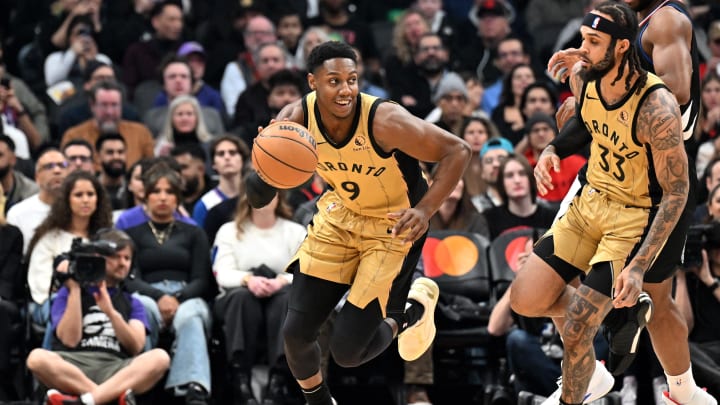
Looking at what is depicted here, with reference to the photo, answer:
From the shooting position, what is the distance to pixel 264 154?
6703mm

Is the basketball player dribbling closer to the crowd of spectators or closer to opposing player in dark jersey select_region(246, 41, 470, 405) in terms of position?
opposing player in dark jersey select_region(246, 41, 470, 405)

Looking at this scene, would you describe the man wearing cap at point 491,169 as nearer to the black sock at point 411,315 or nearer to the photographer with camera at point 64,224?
the black sock at point 411,315

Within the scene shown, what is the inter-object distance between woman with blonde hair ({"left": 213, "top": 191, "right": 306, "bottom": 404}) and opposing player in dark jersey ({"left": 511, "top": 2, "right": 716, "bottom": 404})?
2699 millimetres

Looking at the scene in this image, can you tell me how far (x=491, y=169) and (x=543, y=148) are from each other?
0.66 meters

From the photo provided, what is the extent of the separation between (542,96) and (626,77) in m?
5.31

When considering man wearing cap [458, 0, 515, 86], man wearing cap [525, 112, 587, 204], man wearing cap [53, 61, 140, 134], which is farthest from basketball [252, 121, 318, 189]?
man wearing cap [458, 0, 515, 86]

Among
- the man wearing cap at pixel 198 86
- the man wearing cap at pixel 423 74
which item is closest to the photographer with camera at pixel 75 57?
the man wearing cap at pixel 198 86

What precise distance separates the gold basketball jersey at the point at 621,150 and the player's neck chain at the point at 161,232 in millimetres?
4043

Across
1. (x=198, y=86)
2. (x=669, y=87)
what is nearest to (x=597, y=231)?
(x=669, y=87)

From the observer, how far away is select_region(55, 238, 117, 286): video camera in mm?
8648

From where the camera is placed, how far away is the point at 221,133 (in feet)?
38.8

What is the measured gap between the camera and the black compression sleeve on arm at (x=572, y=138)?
7.06 metres

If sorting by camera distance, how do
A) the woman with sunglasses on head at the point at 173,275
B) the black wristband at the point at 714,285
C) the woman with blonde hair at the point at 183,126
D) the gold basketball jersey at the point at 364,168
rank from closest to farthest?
the gold basketball jersey at the point at 364,168 → the black wristband at the point at 714,285 → the woman with sunglasses on head at the point at 173,275 → the woman with blonde hair at the point at 183,126

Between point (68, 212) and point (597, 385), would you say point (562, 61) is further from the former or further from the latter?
point (68, 212)
